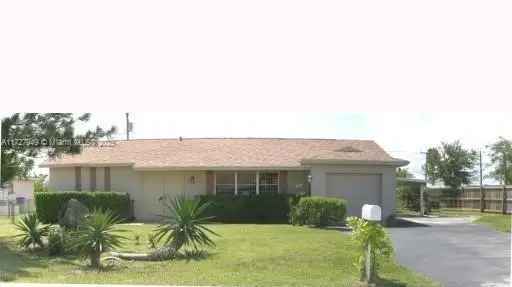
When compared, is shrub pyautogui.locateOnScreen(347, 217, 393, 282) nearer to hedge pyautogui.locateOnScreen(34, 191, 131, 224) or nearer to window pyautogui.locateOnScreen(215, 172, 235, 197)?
window pyautogui.locateOnScreen(215, 172, 235, 197)

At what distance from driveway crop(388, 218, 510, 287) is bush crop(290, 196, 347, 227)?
1.03 meters

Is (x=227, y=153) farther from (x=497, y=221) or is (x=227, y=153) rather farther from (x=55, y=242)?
(x=497, y=221)

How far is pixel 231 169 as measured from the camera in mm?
14445

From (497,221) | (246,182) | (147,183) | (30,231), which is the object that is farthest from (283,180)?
(30,231)

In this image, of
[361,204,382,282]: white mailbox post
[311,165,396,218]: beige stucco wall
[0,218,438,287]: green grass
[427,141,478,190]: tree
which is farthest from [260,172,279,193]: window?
[427,141,478,190]: tree

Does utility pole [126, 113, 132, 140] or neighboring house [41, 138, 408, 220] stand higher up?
utility pole [126, 113, 132, 140]

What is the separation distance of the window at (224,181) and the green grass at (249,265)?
76 centimetres

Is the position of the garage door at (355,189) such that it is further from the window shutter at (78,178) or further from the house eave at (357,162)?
the window shutter at (78,178)

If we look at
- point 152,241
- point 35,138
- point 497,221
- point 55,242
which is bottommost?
point 55,242

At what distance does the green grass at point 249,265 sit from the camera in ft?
41.1

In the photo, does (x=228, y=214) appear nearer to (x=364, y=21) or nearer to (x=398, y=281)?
(x=398, y=281)

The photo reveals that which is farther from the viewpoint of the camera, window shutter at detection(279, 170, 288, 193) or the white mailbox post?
window shutter at detection(279, 170, 288, 193)

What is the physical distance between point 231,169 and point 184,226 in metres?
1.47

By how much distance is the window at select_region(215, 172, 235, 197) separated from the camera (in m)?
14.4
